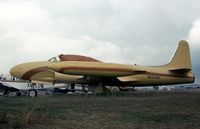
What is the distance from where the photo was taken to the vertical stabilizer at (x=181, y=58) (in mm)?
40344

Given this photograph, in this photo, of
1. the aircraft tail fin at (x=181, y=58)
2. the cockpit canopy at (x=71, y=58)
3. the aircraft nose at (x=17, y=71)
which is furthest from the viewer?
the aircraft tail fin at (x=181, y=58)

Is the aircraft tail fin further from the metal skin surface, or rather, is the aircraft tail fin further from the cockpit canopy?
the cockpit canopy

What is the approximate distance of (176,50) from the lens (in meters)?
40.8

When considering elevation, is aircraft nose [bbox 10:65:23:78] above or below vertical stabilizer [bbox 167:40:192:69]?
below

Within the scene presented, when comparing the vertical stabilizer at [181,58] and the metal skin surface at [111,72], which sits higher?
the vertical stabilizer at [181,58]

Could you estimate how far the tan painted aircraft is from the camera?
30922 millimetres

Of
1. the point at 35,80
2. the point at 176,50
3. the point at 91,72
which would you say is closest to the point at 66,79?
the point at 35,80

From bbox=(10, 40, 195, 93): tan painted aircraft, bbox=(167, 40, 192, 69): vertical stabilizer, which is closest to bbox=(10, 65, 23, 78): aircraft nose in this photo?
bbox=(10, 40, 195, 93): tan painted aircraft

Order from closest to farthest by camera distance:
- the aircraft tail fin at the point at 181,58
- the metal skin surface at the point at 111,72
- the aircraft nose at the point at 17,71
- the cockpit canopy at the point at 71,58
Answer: the metal skin surface at the point at 111,72 < the cockpit canopy at the point at 71,58 < the aircraft nose at the point at 17,71 < the aircraft tail fin at the point at 181,58

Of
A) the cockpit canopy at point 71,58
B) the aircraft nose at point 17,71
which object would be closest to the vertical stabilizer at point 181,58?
the cockpit canopy at point 71,58

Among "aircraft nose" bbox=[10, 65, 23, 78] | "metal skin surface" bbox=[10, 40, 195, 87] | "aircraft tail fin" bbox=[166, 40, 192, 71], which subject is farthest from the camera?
"aircraft tail fin" bbox=[166, 40, 192, 71]

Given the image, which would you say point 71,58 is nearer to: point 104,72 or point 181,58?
point 104,72

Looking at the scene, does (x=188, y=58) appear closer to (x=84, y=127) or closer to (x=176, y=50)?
(x=176, y=50)

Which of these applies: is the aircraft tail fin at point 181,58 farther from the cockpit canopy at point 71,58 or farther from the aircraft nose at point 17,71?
the aircraft nose at point 17,71
